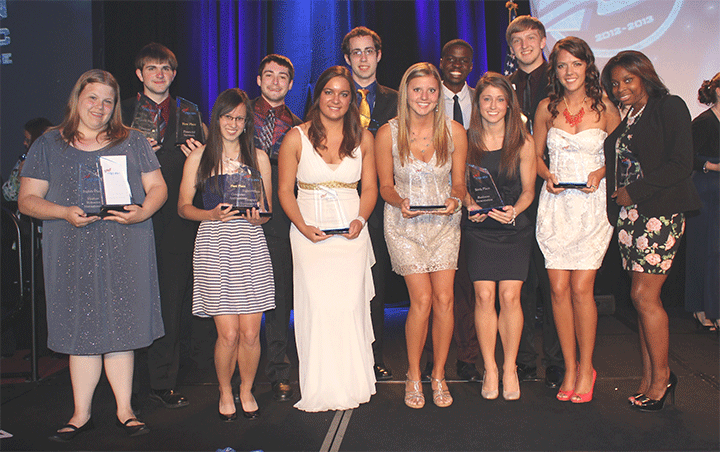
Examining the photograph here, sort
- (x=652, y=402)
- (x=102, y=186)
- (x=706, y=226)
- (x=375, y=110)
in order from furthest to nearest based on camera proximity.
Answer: (x=706, y=226) → (x=375, y=110) → (x=652, y=402) → (x=102, y=186)

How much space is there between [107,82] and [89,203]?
61 cm

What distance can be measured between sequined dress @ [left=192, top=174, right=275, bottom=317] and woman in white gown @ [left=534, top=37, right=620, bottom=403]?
64.3 inches

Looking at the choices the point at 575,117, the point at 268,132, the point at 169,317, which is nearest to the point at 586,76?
the point at 575,117

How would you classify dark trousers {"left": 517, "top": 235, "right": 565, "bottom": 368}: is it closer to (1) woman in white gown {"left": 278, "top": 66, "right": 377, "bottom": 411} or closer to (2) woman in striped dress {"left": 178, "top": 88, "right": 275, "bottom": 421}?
(1) woman in white gown {"left": 278, "top": 66, "right": 377, "bottom": 411}

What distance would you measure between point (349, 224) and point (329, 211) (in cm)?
13

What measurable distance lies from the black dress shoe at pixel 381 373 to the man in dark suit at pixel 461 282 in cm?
24

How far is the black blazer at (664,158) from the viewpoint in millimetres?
2904

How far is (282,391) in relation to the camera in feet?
10.9

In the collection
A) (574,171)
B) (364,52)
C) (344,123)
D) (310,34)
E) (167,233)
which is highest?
(310,34)

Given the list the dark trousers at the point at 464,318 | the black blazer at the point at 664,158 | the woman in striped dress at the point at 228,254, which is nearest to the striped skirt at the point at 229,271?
the woman in striped dress at the point at 228,254

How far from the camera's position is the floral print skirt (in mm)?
2949

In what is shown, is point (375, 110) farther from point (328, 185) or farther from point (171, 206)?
point (171, 206)

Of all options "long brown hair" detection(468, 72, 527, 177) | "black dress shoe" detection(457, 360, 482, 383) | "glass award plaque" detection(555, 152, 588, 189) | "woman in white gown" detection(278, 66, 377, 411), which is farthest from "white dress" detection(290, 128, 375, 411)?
"glass award plaque" detection(555, 152, 588, 189)

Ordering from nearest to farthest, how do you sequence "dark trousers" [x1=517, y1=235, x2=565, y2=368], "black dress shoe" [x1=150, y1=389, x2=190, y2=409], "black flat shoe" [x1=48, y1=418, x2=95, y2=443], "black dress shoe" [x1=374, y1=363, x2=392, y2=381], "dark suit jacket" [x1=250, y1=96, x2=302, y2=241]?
"black flat shoe" [x1=48, y1=418, x2=95, y2=443], "black dress shoe" [x1=150, y1=389, x2=190, y2=409], "dark suit jacket" [x1=250, y1=96, x2=302, y2=241], "dark trousers" [x1=517, y1=235, x2=565, y2=368], "black dress shoe" [x1=374, y1=363, x2=392, y2=381]
